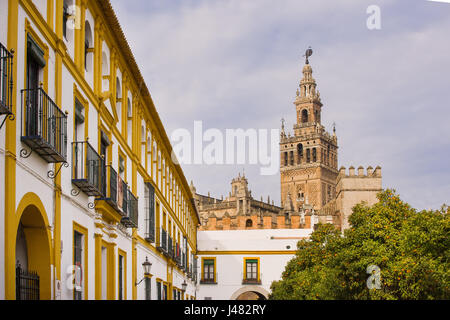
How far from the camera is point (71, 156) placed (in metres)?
11.9

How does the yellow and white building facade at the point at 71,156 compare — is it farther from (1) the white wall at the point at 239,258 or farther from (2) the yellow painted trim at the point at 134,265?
(1) the white wall at the point at 239,258

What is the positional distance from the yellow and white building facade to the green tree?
6.05 meters

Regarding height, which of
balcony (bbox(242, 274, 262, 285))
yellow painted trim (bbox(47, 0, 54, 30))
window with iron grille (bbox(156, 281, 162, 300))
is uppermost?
yellow painted trim (bbox(47, 0, 54, 30))

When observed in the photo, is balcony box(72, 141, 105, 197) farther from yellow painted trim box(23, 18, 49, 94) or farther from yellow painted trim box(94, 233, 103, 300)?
yellow painted trim box(23, 18, 49, 94)

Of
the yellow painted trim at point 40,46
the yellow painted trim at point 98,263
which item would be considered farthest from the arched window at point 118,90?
the yellow painted trim at point 40,46

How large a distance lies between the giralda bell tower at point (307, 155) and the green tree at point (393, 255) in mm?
99422

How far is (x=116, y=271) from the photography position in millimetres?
15891

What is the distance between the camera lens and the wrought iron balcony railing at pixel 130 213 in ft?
53.0

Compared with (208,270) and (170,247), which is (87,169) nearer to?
(170,247)

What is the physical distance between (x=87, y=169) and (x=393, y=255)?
10579 millimetres

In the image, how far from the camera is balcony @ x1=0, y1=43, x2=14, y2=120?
25.9ft

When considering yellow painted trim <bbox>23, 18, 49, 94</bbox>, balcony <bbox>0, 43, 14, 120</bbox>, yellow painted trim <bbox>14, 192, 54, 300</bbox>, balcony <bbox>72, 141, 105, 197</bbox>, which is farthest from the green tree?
balcony <bbox>0, 43, 14, 120</bbox>

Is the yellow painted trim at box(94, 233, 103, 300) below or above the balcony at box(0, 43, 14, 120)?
below
